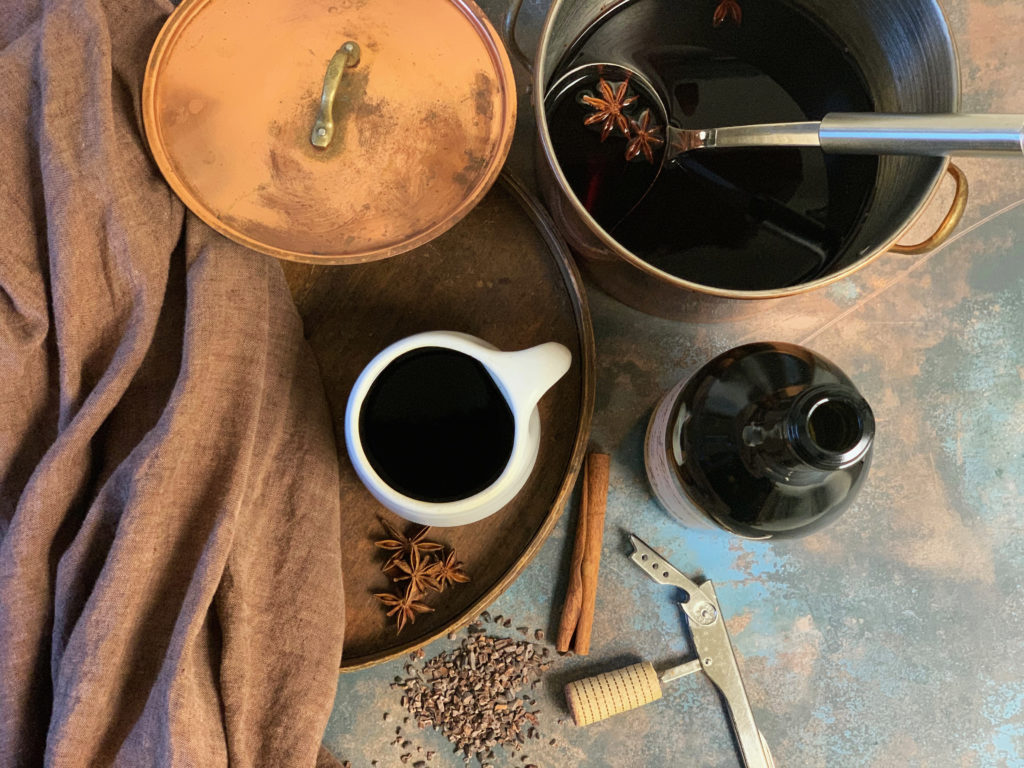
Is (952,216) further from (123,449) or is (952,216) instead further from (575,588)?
(123,449)

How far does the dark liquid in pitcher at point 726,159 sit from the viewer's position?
60 centimetres

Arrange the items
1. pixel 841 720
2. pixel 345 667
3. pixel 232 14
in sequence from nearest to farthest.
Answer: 1. pixel 232 14
2. pixel 345 667
3. pixel 841 720

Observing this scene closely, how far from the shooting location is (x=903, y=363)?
2.49 ft

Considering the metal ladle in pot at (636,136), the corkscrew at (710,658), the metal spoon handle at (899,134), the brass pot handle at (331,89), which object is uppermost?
the brass pot handle at (331,89)

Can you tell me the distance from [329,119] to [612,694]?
1.78ft

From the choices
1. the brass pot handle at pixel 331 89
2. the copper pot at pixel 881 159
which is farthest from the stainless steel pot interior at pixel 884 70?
the brass pot handle at pixel 331 89

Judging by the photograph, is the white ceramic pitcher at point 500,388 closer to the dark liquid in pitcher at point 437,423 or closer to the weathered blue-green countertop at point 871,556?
the dark liquid in pitcher at point 437,423

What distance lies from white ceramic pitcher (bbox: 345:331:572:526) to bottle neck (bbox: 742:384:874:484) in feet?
0.53

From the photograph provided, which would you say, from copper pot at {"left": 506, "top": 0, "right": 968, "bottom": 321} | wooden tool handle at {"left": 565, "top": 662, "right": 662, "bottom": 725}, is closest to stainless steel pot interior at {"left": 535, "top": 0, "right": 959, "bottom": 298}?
copper pot at {"left": 506, "top": 0, "right": 968, "bottom": 321}

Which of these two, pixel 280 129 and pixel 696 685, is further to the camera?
pixel 696 685

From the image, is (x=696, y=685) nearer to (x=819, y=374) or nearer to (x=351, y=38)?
(x=819, y=374)

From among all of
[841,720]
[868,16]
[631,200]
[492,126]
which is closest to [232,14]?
[492,126]

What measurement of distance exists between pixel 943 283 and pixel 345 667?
2.19 ft

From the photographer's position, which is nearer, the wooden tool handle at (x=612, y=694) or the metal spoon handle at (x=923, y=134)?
the metal spoon handle at (x=923, y=134)
